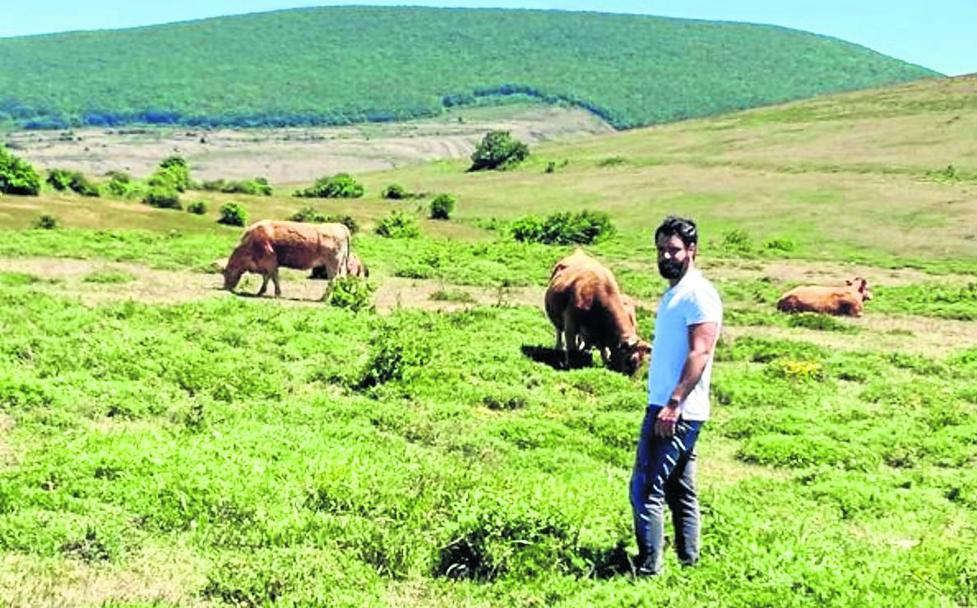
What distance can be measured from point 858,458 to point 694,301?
23.6ft

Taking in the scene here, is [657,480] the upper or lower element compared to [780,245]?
upper

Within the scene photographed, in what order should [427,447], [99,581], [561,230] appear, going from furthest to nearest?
[561,230], [427,447], [99,581]

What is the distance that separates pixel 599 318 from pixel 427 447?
21.6 ft

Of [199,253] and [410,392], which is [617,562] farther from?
[199,253]

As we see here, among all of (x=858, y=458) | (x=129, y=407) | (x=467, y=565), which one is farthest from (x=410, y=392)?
(x=467, y=565)

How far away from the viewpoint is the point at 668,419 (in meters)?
7.68

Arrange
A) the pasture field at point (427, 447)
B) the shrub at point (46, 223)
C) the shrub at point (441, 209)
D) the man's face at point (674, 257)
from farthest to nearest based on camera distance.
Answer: the shrub at point (441, 209)
the shrub at point (46, 223)
the pasture field at point (427, 447)
the man's face at point (674, 257)

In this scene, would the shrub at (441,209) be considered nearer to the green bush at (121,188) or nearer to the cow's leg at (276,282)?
the green bush at (121,188)

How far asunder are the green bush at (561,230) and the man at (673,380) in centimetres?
4402

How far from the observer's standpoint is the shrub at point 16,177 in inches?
1797

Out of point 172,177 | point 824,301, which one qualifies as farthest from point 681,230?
point 172,177

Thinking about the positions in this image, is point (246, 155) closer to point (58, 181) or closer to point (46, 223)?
point (58, 181)

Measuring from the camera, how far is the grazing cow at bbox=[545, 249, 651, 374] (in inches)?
728

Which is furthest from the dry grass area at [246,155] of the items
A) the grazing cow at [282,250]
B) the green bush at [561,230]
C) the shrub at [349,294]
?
the shrub at [349,294]
